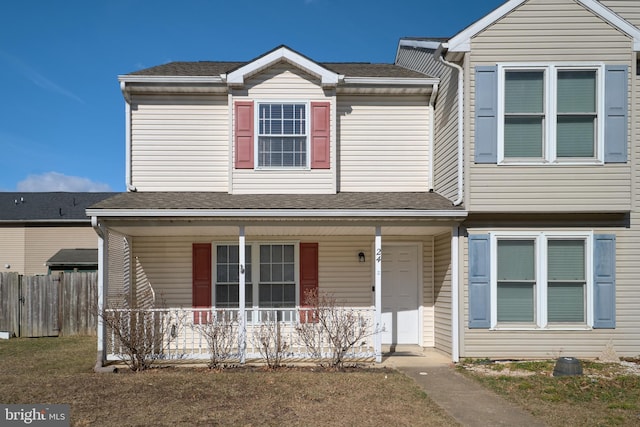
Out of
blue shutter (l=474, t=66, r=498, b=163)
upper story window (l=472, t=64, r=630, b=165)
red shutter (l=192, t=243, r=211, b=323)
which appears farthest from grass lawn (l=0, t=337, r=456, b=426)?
upper story window (l=472, t=64, r=630, b=165)

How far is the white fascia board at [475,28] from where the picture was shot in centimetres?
888

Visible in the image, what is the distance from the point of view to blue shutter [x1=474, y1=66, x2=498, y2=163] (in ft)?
29.1

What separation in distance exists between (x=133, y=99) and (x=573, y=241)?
9035mm

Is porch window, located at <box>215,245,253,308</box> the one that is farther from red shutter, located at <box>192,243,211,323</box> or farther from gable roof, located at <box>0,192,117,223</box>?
gable roof, located at <box>0,192,117,223</box>

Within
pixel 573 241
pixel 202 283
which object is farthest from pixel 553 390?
pixel 202 283

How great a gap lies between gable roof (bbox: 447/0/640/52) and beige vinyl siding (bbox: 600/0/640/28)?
0.79 meters

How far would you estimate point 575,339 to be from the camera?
29.2ft

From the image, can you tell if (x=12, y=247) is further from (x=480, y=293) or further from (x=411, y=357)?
(x=480, y=293)

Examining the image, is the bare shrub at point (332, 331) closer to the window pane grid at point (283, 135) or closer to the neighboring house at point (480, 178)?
the neighboring house at point (480, 178)

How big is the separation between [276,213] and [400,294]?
3666 mm

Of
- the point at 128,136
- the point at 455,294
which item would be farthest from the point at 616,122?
the point at 128,136

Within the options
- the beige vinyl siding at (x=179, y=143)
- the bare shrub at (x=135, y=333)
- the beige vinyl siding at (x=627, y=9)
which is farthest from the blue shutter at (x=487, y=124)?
the bare shrub at (x=135, y=333)

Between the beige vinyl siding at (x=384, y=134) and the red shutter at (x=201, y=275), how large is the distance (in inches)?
139

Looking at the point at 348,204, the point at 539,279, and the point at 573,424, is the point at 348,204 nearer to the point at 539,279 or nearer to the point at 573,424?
the point at 539,279
